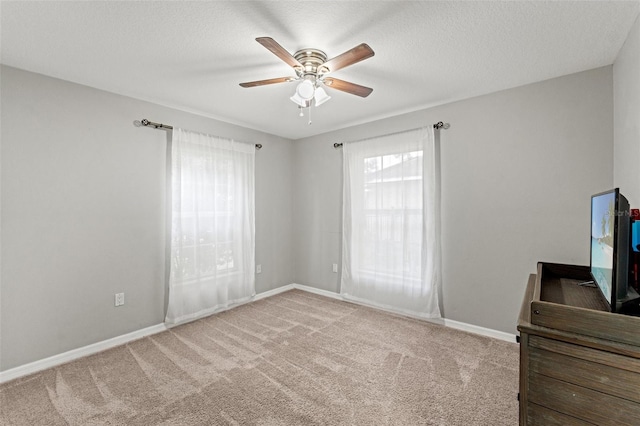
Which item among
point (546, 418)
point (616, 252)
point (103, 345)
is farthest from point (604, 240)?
point (103, 345)

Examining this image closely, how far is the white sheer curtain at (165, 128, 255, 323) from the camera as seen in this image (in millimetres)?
3307

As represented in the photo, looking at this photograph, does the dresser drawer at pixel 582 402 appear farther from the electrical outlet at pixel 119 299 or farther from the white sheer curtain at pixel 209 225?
the electrical outlet at pixel 119 299

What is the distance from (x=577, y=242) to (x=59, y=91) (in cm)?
479

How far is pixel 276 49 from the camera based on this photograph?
1734mm

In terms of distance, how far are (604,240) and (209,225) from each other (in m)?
3.53

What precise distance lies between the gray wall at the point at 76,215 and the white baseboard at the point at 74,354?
0.15ft

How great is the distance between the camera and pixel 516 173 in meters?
2.83

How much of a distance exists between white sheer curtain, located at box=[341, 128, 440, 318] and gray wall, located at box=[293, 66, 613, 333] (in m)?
0.15

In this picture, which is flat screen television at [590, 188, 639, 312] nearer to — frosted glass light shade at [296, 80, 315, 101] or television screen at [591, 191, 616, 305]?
television screen at [591, 191, 616, 305]

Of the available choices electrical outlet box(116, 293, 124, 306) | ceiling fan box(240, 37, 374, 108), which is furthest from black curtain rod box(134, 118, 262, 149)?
electrical outlet box(116, 293, 124, 306)

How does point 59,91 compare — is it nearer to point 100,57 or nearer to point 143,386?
point 100,57

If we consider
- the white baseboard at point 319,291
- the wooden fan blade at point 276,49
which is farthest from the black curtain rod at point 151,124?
the white baseboard at point 319,291

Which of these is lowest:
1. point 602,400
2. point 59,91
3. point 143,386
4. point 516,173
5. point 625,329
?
point 143,386

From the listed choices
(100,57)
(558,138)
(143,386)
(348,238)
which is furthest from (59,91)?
(558,138)
